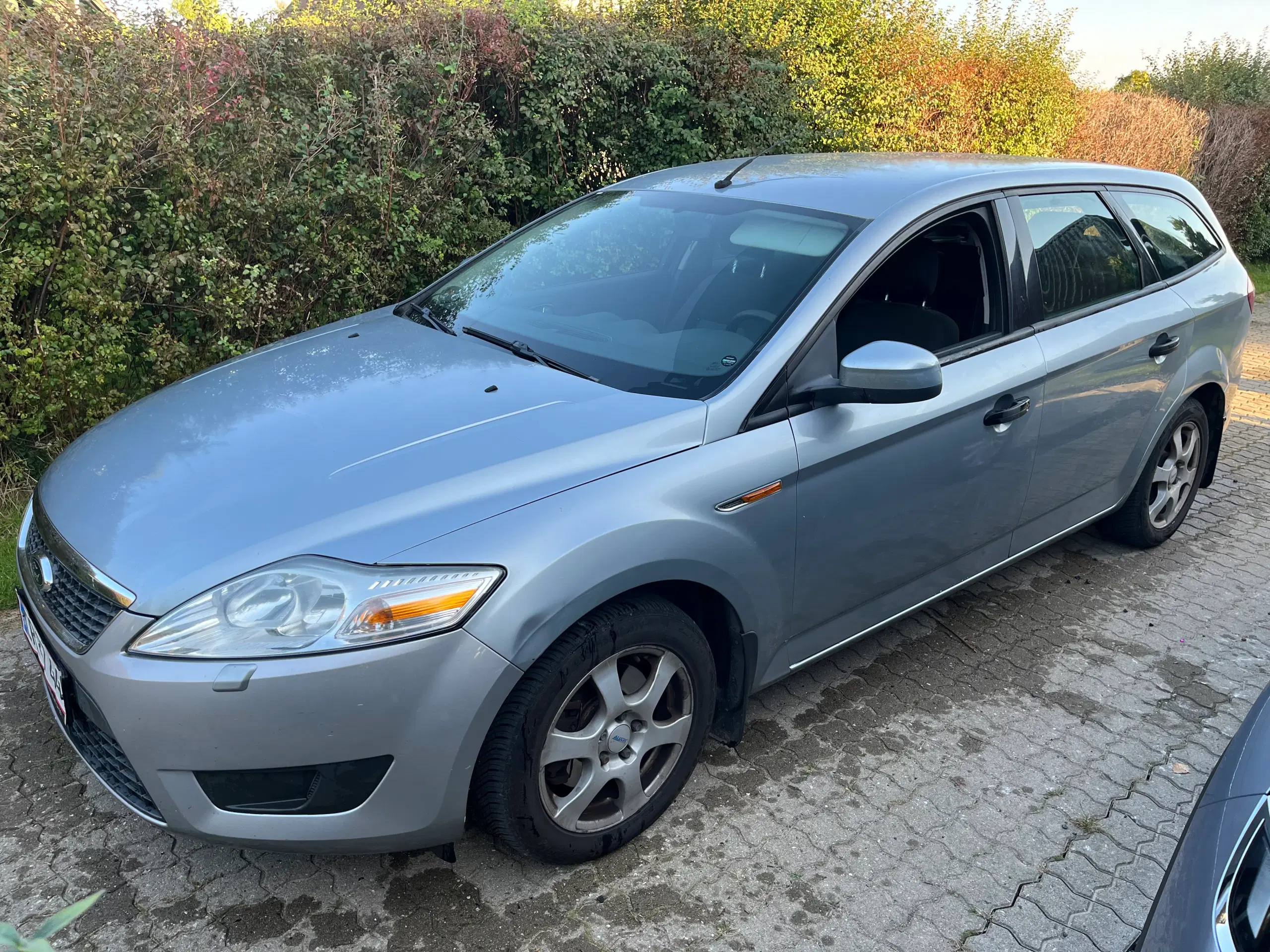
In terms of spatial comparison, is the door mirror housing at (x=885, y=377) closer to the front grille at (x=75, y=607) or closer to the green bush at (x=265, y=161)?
the front grille at (x=75, y=607)

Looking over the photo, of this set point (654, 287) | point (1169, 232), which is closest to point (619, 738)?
point (654, 287)

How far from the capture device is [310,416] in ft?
8.69

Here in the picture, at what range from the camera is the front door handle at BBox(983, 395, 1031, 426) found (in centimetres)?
319

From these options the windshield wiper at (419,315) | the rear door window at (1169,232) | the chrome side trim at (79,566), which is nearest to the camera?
the chrome side trim at (79,566)

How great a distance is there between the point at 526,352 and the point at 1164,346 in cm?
263

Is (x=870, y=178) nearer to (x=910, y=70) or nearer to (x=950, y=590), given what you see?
(x=950, y=590)

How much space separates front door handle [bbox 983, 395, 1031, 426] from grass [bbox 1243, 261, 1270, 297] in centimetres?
1087

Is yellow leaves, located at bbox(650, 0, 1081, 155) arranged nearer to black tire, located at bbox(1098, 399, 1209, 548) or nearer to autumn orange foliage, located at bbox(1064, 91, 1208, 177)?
autumn orange foliage, located at bbox(1064, 91, 1208, 177)

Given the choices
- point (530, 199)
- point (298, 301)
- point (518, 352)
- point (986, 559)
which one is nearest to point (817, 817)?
point (986, 559)

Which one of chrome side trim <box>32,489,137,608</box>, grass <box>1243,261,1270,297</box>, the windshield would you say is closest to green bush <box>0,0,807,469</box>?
the windshield

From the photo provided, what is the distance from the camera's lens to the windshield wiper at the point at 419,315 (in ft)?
10.8

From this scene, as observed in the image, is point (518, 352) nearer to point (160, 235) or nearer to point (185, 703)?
point (185, 703)

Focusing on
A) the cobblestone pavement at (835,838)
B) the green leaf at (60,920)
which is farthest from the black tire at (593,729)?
the green leaf at (60,920)

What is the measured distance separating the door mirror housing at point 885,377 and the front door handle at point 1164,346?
170cm
